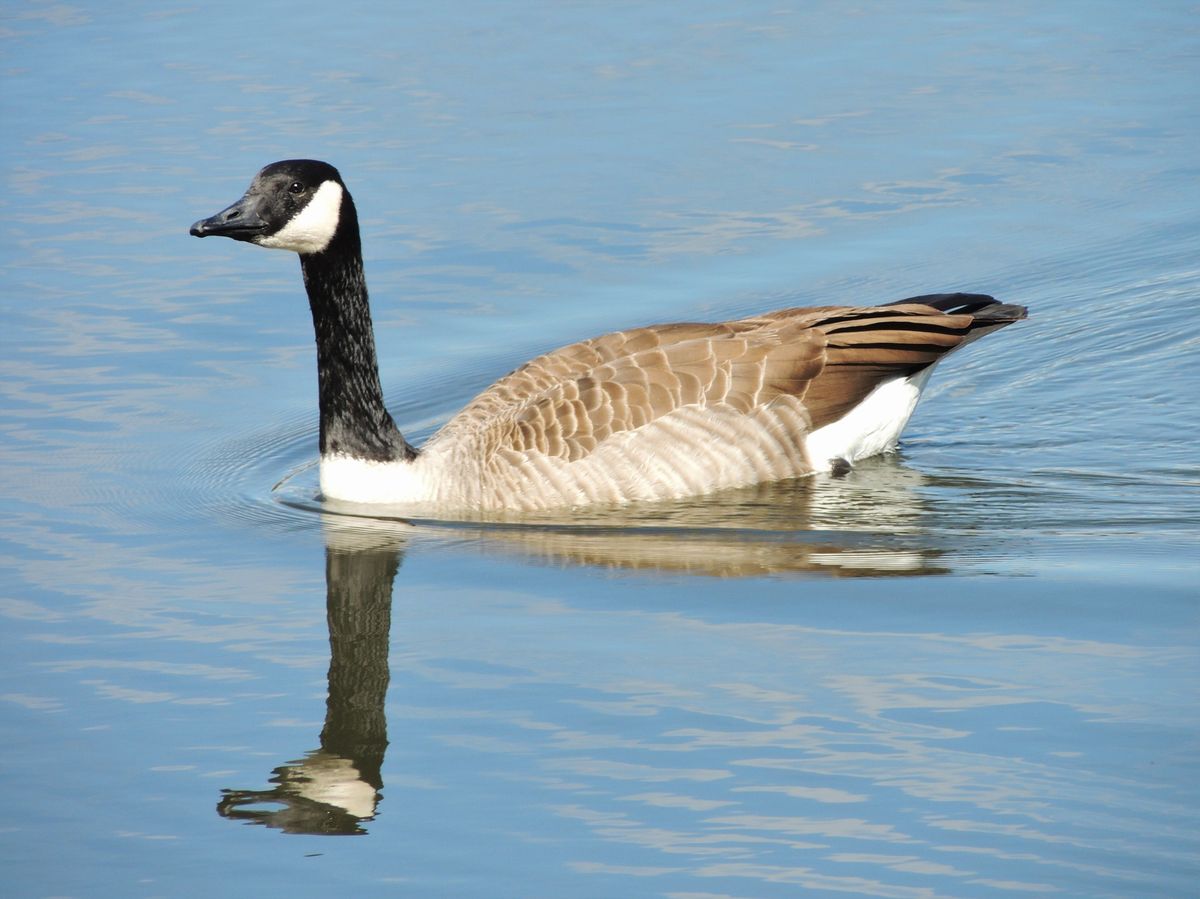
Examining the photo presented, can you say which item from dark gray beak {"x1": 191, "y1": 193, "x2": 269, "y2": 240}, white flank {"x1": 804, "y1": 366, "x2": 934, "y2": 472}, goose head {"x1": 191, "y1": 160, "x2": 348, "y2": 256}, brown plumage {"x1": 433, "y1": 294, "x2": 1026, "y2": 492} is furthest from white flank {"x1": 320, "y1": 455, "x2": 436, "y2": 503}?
white flank {"x1": 804, "y1": 366, "x2": 934, "y2": 472}

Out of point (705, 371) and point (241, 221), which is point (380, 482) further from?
point (705, 371)

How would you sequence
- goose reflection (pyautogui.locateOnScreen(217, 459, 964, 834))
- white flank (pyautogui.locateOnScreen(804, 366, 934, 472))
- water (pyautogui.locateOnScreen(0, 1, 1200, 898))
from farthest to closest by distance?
white flank (pyautogui.locateOnScreen(804, 366, 934, 472)), goose reflection (pyautogui.locateOnScreen(217, 459, 964, 834)), water (pyautogui.locateOnScreen(0, 1, 1200, 898))

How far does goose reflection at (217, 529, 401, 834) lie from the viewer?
5.57 m

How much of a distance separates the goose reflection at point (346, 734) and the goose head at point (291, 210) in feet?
5.54

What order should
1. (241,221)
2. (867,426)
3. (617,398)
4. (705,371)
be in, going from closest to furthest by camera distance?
(241,221) → (617,398) → (705,371) → (867,426)

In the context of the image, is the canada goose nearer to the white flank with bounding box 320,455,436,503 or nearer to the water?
the white flank with bounding box 320,455,436,503

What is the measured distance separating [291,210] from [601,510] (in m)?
2.12

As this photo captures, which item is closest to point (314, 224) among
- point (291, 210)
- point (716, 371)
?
point (291, 210)

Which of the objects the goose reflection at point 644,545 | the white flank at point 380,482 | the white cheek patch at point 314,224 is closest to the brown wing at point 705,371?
the white flank at point 380,482

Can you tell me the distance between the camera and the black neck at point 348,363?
29.3 feet

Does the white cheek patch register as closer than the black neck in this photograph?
Yes

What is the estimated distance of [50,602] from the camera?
7.47 m

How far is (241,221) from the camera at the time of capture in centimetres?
840

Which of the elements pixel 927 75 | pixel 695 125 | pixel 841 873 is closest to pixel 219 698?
pixel 841 873
